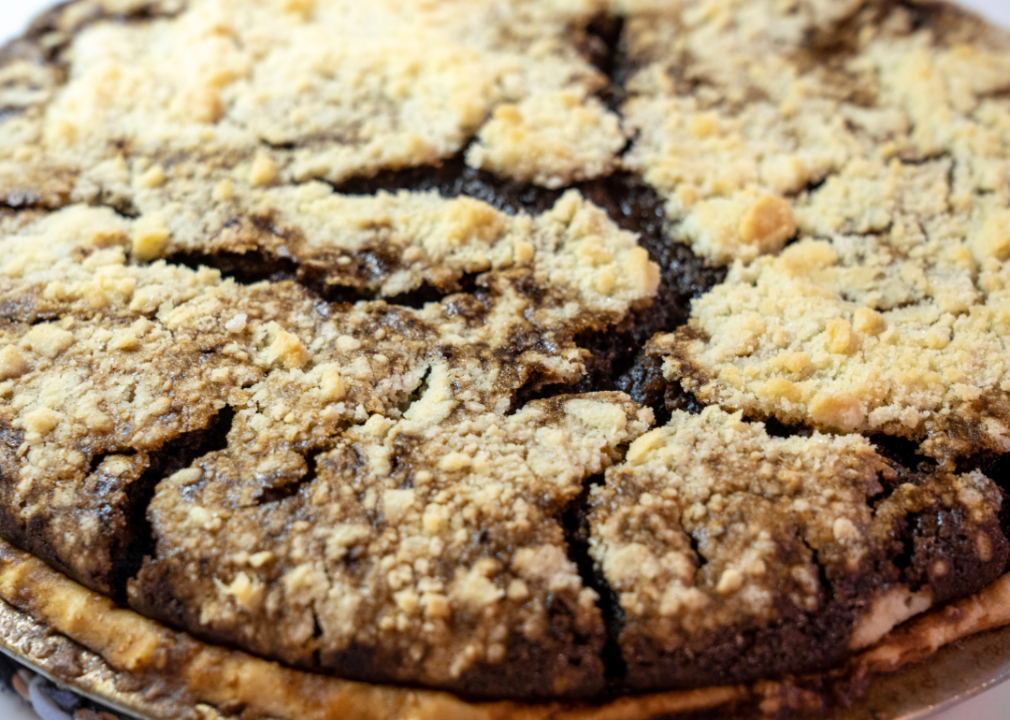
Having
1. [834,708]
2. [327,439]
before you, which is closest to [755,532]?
[834,708]

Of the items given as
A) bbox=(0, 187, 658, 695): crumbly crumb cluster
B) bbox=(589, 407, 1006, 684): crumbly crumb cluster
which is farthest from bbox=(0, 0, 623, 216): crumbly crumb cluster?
bbox=(589, 407, 1006, 684): crumbly crumb cluster

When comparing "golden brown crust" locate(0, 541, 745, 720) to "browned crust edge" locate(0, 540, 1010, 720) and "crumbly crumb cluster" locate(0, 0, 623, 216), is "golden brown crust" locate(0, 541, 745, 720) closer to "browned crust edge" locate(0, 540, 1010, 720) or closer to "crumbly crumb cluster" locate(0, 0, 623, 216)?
"browned crust edge" locate(0, 540, 1010, 720)

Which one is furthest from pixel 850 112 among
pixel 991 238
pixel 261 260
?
pixel 261 260

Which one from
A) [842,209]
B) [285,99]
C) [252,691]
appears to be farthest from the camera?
[285,99]

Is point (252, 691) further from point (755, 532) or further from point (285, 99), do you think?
point (285, 99)

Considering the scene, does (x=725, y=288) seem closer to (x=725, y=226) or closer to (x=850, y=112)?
(x=725, y=226)
